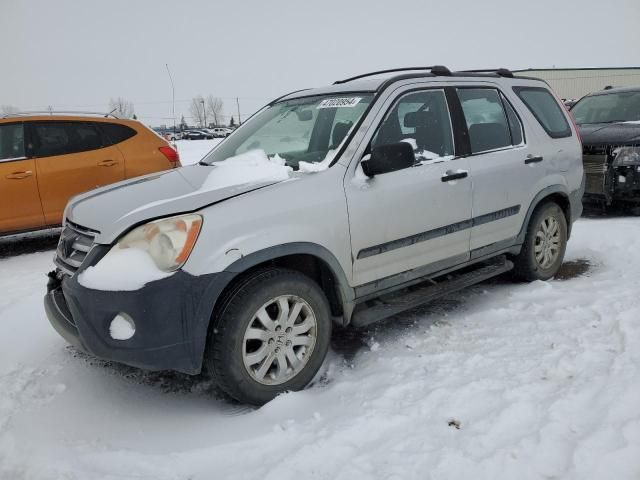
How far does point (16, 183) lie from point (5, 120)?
0.80m

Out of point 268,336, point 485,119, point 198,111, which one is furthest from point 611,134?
point 198,111

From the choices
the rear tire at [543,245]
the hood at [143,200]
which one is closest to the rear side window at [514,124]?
the rear tire at [543,245]

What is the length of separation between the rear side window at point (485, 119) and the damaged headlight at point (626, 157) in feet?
10.6

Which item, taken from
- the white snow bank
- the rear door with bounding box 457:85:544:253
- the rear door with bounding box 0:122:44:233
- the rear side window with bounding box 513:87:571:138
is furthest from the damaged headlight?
the rear door with bounding box 0:122:44:233

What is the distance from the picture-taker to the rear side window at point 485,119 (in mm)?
3746

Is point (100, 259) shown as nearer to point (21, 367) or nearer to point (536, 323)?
point (21, 367)

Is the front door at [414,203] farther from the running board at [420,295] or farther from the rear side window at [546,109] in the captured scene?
the rear side window at [546,109]

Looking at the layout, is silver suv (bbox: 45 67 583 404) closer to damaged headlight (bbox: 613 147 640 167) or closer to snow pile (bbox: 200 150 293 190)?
snow pile (bbox: 200 150 293 190)

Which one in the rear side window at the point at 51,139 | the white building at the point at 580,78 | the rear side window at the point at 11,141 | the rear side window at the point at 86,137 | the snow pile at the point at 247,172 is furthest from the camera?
the white building at the point at 580,78

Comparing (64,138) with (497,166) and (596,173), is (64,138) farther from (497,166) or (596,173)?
(596,173)

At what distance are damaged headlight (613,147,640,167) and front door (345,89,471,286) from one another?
3.92 m

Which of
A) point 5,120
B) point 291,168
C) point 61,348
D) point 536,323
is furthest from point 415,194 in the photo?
point 5,120

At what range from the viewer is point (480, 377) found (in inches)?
113

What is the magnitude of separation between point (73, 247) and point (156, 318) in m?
0.81
